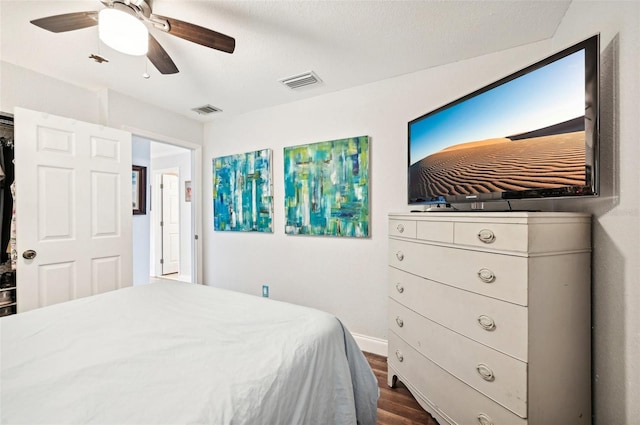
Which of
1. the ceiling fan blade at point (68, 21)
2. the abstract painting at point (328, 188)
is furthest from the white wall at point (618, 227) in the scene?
the ceiling fan blade at point (68, 21)

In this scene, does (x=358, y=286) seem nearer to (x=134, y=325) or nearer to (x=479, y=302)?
(x=479, y=302)

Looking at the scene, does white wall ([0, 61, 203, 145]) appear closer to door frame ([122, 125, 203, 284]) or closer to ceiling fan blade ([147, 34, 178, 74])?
door frame ([122, 125, 203, 284])

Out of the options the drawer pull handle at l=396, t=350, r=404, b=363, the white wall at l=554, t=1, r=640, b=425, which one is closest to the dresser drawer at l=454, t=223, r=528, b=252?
the white wall at l=554, t=1, r=640, b=425

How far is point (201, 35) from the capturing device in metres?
1.49

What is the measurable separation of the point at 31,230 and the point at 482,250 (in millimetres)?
3128

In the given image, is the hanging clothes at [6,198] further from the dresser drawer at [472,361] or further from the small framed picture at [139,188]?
the dresser drawer at [472,361]

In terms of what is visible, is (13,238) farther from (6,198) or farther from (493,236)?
(493,236)

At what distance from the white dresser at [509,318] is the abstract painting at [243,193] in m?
2.03

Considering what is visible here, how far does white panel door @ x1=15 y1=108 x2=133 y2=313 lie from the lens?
2078 millimetres

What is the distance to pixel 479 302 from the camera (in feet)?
4.28

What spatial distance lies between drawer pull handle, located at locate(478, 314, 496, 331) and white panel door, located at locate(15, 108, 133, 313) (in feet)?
10.0

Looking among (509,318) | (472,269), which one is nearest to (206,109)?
(472,269)

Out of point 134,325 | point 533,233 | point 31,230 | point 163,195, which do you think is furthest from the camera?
point 163,195

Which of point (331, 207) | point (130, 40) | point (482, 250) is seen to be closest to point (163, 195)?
point (331, 207)
